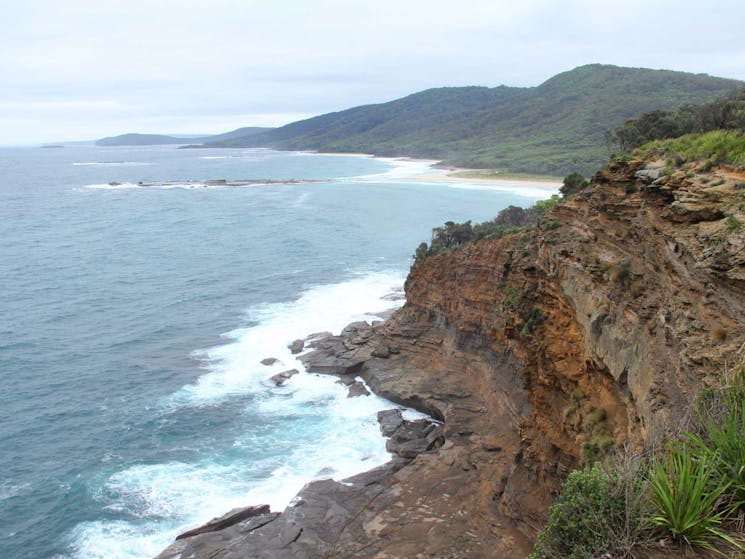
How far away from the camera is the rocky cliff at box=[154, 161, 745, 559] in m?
11.5

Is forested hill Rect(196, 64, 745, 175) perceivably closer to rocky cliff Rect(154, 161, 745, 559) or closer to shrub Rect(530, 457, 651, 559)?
rocky cliff Rect(154, 161, 745, 559)

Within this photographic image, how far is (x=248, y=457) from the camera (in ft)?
87.5


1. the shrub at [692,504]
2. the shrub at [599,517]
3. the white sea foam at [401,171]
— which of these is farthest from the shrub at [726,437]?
the white sea foam at [401,171]

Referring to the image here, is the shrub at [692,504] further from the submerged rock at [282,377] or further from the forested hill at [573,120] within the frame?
the forested hill at [573,120]

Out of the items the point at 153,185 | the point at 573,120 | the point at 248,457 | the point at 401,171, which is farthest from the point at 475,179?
the point at 248,457

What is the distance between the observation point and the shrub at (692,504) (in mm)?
7035

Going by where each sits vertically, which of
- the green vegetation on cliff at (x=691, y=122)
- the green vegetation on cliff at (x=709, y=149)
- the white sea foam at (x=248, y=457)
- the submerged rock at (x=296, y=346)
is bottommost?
the white sea foam at (x=248, y=457)

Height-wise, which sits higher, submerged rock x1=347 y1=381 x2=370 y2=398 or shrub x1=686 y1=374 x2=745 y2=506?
shrub x1=686 y1=374 x2=745 y2=506

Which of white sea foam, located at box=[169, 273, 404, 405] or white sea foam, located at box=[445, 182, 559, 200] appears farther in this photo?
white sea foam, located at box=[445, 182, 559, 200]

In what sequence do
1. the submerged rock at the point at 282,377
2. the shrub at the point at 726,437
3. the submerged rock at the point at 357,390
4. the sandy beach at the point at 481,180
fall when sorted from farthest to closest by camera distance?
the sandy beach at the point at 481,180
the submerged rock at the point at 282,377
the submerged rock at the point at 357,390
the shrub at the point at 726,437

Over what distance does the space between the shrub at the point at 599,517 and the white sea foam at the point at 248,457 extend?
16070mm

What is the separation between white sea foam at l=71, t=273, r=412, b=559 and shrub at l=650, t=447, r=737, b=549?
17948mm

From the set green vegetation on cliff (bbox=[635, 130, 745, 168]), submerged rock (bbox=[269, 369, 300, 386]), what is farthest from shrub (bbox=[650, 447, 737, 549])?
submerged rock (bbox=[269, 369, 300, 386])

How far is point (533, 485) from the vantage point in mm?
18625
